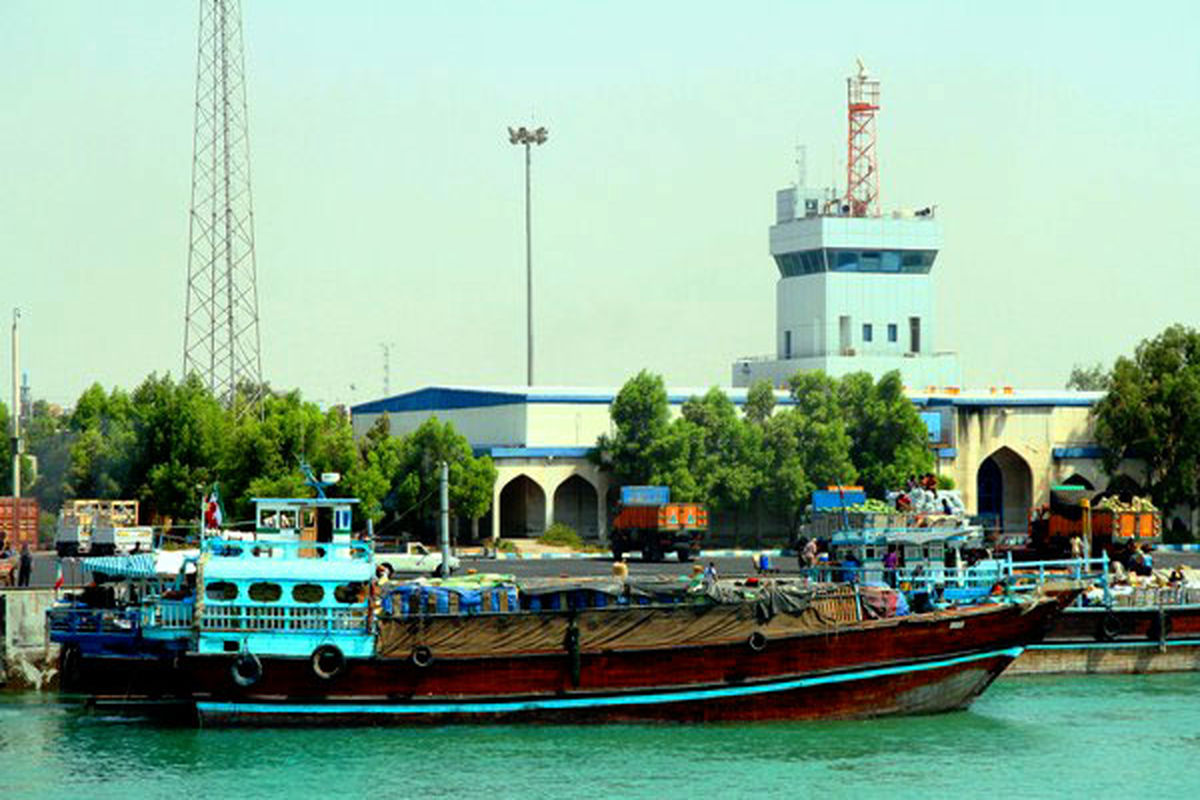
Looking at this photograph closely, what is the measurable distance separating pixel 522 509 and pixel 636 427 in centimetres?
684

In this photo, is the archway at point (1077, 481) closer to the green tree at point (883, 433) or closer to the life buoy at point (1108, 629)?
the green tree at point (883, 433)

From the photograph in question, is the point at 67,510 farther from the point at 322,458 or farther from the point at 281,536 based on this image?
the point at 281,536

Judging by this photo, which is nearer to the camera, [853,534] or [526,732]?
[526,732]

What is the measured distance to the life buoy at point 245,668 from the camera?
139 feet

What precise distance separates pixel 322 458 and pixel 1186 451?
1550 inches

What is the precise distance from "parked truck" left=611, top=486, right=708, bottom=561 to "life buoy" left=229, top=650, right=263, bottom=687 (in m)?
39.2

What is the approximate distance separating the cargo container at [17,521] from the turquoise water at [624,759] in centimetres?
3117

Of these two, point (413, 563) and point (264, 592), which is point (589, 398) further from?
point (264, 592)

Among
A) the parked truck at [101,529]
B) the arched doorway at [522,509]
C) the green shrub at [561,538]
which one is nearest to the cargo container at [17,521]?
the parked truck at [101,529]

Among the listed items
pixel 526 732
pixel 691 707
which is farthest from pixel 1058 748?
pixel 526 732

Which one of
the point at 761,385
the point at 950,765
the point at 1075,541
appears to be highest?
the point at 761,385

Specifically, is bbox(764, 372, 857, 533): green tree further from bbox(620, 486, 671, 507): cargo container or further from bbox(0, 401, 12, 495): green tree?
bbox(0, 401, 12, 495): green tree

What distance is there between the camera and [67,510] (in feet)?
260

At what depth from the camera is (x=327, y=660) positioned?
42.5m
